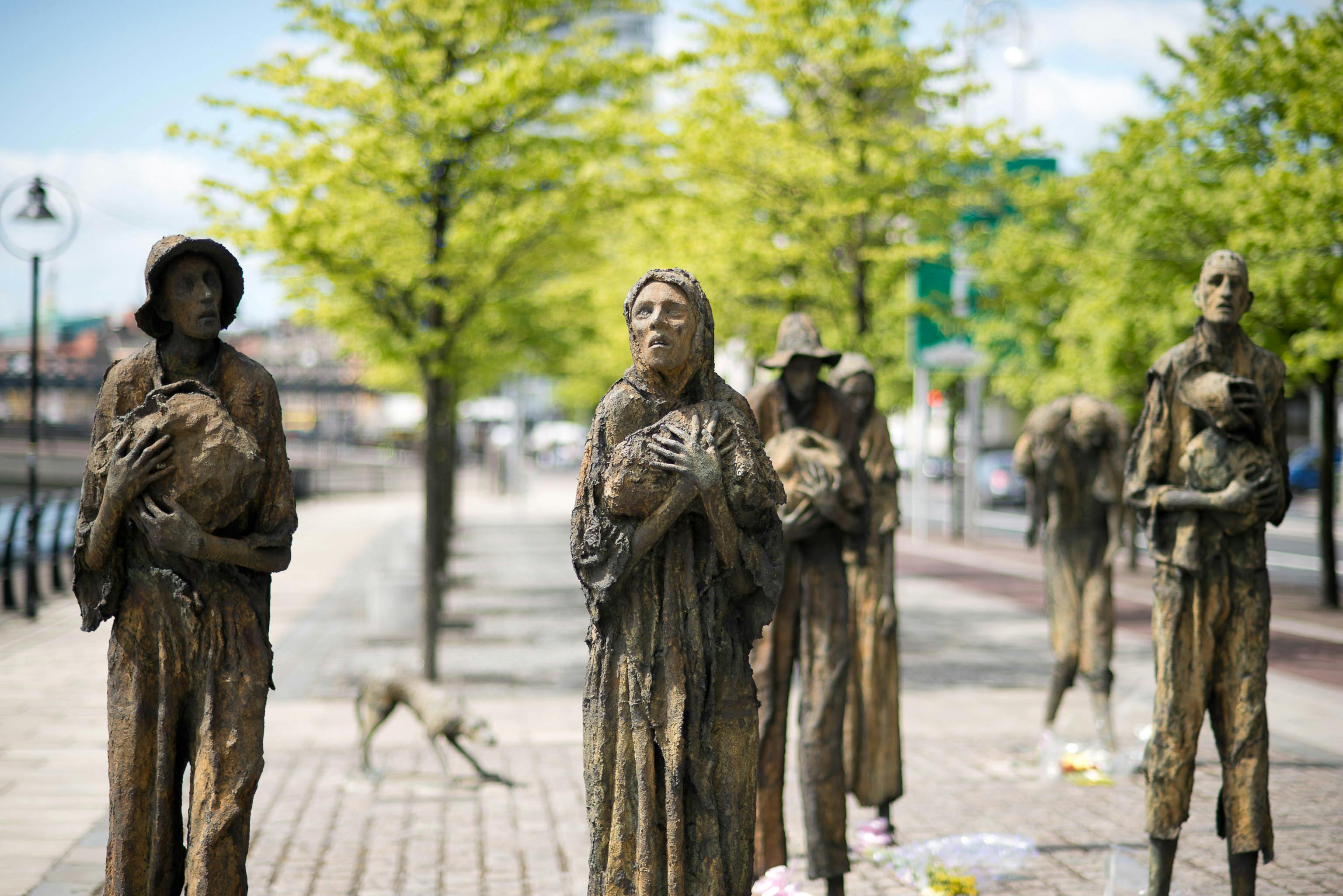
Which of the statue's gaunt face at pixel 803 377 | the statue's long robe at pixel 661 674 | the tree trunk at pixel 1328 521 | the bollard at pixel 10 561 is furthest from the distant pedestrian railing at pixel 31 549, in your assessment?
the tree trunk at pixel 1328 521

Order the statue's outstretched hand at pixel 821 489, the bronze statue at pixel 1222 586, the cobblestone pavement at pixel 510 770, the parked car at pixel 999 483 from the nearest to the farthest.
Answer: the bronze statue at pixel 1222 586
the statue's outstretched hand at pixel 821 489
the cobblestone pavement at pixel 510 770
the parked car at pixel 999 483

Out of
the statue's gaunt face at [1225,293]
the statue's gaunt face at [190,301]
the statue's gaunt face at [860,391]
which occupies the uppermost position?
the statue's gaunt face at [1225,293]

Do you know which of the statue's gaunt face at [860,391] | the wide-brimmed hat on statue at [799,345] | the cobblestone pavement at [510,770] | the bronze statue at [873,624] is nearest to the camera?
the wide-brimmed hat on statue at [799,345]

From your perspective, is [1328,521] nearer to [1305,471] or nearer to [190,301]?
[190,301]

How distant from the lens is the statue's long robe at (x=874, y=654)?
640 centimetres

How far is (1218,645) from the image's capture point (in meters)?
5.19

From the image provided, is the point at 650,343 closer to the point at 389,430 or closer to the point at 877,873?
the point at 877,873

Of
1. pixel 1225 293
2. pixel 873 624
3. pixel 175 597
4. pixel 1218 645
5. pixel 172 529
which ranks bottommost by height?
pixel 873 624

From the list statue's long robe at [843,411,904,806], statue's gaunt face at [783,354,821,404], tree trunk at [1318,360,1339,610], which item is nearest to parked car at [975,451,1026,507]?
tree trunk at [1318,360,1339,610]

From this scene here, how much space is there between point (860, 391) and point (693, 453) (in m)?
3.58

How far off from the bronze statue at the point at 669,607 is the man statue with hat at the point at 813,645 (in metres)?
1.87

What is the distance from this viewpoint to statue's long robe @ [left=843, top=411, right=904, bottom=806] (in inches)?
252

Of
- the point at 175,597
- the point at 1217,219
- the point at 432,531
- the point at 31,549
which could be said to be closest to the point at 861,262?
the point at 1217,219

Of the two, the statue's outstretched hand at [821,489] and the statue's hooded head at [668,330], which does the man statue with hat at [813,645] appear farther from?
the statue's hooded head at [668,330]
